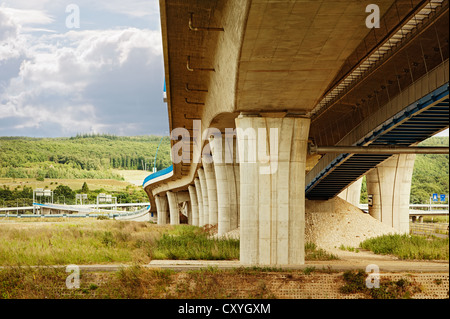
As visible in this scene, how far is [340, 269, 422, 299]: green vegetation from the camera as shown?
15.7 m

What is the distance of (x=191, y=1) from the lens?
56.3 feet

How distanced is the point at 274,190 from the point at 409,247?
7587mm

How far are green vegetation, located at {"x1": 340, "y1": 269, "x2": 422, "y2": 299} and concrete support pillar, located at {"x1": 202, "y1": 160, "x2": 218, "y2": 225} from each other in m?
26.2

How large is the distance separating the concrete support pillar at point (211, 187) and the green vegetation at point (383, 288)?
26159 mm

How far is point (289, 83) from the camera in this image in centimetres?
1855

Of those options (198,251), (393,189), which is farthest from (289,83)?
(393,189)

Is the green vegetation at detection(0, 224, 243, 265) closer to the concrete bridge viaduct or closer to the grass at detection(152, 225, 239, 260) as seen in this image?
the grass at detection(152, 225, 239, 260)

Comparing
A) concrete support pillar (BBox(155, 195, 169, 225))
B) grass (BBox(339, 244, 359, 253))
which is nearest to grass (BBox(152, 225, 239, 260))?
grass (BBox(339, 244, 359, 253))

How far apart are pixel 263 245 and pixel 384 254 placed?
8.03 metres

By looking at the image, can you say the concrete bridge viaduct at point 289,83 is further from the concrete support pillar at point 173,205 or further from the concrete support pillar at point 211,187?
the concrete support pillar at point 173,205

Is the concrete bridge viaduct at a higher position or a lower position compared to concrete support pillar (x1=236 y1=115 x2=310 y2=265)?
higher

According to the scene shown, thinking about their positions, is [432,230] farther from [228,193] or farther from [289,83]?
[289,83]
